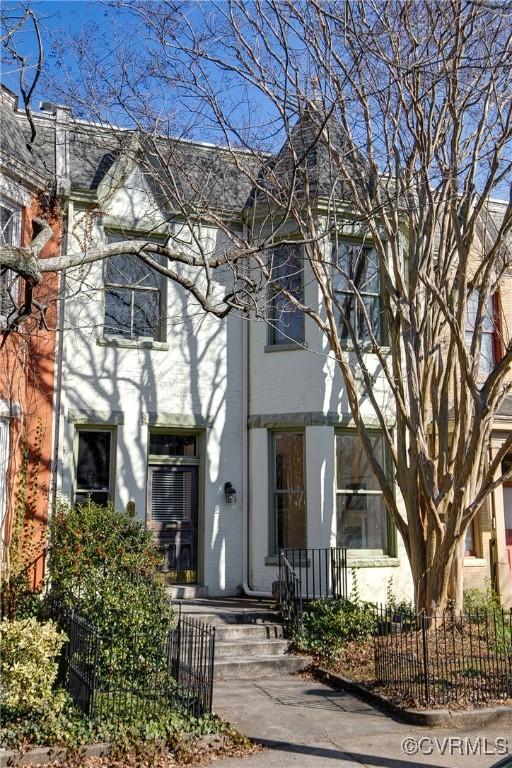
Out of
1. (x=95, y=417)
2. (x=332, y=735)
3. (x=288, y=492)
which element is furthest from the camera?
(x=288, y=492)

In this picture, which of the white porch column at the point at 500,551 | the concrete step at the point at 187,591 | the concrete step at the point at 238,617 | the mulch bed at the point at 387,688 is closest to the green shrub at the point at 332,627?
the mulch bed at the point at 387,688

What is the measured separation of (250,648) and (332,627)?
1231 mm

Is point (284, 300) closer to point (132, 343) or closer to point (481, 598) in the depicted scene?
point (132, 343)

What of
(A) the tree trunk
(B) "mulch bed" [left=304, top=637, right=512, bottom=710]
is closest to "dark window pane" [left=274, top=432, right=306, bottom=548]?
(A) the tree trunk

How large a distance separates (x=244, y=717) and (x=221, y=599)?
459cm

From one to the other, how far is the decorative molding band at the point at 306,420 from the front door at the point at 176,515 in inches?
57.0

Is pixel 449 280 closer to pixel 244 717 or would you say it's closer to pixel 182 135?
pixel 182 135

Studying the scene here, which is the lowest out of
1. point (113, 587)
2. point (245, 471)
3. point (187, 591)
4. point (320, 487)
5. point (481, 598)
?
point (481, 598)

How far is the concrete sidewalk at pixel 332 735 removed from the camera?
22.2 ft

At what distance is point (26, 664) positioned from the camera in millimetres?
7137

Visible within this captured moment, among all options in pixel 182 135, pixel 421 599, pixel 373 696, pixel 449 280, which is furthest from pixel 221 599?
pixel 182 135

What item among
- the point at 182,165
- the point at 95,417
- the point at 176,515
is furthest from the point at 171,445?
the point at 182,165

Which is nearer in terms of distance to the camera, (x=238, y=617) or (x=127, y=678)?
(x=127, y=678)

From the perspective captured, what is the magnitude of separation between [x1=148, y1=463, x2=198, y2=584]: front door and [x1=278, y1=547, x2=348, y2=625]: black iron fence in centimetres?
182
